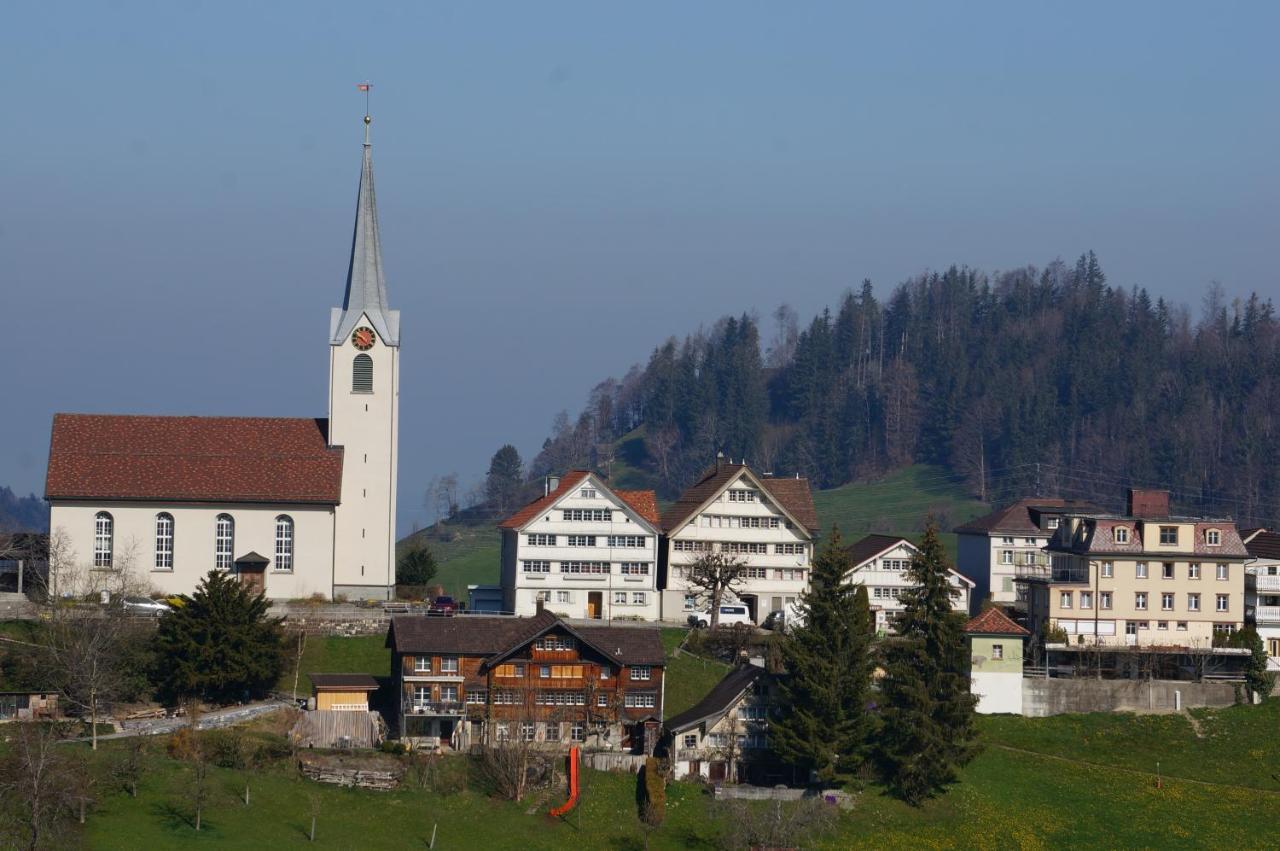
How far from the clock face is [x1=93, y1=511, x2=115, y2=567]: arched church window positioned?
40.3 feet

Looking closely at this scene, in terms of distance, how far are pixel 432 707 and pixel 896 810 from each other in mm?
14282

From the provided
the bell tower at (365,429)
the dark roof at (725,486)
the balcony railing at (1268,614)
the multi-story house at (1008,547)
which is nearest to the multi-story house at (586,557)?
the dark roof at (725,486)

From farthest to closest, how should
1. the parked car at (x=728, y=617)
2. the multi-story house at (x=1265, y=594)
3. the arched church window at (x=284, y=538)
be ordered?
the arched church window at (x=284, y=538) → the parked car at (x=728, y=617) → the multi-story house at (x=1265, y=594)

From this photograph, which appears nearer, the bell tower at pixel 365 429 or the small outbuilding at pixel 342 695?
the small outbuilding at pixel 342 695

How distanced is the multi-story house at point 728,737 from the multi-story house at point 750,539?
17764mm

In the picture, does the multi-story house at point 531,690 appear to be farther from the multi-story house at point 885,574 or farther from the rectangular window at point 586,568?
the multi-story house at point 885,574

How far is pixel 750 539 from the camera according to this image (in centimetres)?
8106

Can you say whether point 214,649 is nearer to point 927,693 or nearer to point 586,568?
point 586,568

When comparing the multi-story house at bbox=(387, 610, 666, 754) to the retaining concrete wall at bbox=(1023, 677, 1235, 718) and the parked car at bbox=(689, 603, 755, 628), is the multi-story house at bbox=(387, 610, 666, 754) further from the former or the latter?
the retaining concrete wall at bbox=(1023, 677, 1235, 718)

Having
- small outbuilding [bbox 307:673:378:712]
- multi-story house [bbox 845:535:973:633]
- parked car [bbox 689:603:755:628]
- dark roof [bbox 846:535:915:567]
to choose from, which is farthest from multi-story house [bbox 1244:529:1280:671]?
small outbuilding [bbox 307:673:378:712]

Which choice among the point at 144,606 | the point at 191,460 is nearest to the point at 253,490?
the point at 191,460

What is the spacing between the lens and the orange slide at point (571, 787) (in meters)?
57.4

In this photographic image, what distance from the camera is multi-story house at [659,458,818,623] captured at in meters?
80.1

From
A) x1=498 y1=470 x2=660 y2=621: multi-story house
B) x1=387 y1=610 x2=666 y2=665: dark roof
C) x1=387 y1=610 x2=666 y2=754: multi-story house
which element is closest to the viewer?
x1=387 y1=610 x2=666 y2=754: multi-story house
